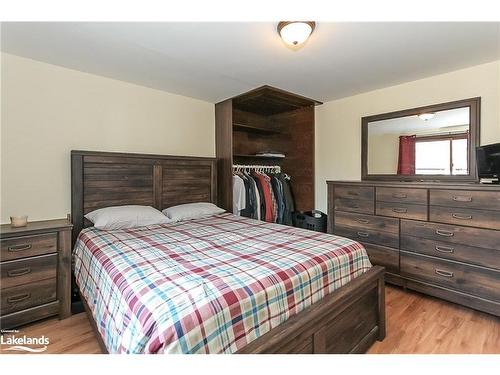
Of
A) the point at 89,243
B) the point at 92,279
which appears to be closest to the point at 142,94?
the point at 89,243

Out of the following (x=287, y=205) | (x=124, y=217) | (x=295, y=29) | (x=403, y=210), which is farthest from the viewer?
(x=287, y=205)

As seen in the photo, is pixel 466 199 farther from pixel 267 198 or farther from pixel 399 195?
pixel 267 198

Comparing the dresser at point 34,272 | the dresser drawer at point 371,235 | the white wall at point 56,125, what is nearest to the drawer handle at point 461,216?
the dresser drawer at point 371,235

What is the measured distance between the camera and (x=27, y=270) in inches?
76.2

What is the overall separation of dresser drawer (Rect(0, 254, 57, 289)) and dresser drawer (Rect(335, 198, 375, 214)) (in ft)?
9.10

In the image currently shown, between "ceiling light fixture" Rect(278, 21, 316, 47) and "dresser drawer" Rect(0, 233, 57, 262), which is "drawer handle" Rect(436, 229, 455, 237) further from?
"dresser drawer" Rect(0, 233, 57, 262)

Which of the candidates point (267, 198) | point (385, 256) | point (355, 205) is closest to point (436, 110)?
point (355, 205)

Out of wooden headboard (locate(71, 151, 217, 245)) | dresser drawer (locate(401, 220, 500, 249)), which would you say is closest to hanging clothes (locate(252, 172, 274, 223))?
wooden headboard (locate(71, 151, 217, 245))

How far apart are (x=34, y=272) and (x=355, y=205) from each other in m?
2.97

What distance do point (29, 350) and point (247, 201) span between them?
2.41m

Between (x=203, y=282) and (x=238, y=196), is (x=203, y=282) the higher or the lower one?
the lower one

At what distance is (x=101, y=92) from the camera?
265 cm

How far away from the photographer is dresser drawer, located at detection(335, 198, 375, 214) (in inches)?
106

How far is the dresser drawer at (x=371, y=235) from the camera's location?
2.53 meters
